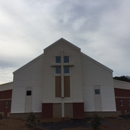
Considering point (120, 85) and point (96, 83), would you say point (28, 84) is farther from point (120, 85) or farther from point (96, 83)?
point (120, 85)

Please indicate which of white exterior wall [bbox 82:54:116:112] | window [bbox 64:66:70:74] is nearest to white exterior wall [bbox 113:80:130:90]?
white exterior wall [bbox 82:54:116:112]

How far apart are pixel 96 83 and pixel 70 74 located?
456 centimetres

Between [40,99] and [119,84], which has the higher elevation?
[119,84]

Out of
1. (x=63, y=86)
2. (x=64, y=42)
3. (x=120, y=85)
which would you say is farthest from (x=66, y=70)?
(x=120, y=85)

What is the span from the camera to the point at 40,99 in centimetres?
2466

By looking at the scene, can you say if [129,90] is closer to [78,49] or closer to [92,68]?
[92,68]

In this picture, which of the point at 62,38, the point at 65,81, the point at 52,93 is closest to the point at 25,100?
the point at 52,93

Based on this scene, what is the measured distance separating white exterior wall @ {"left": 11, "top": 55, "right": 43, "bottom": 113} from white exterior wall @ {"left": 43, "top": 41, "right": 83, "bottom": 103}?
1492 mm

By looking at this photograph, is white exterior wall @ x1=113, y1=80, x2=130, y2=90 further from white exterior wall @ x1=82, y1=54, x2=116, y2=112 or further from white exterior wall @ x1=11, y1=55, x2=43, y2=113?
white exterior wall @ x1=11, y1=55, x2=43, y2=113

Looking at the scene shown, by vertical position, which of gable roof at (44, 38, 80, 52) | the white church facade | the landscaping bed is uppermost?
gable roof at (44, 38, 80, 52)

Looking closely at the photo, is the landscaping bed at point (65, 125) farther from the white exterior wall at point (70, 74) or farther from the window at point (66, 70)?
the window at point (66, 70)

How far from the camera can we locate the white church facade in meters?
23.6

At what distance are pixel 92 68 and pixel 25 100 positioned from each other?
39.6 ft

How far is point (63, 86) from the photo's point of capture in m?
24.0
